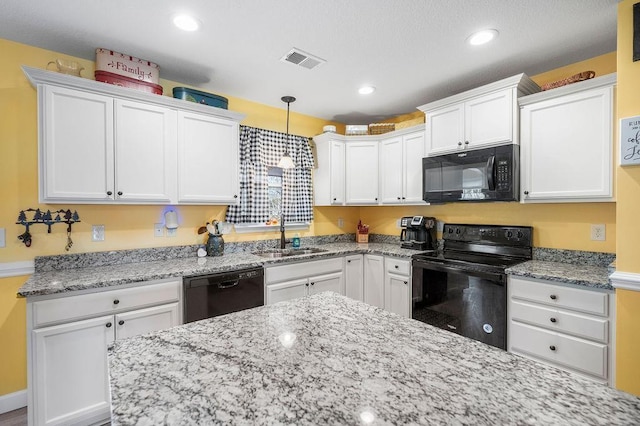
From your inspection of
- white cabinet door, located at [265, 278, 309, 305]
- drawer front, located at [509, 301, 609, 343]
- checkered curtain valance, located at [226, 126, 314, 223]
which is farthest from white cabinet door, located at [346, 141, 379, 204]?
drawer front, located at [509, 301, 609, 343]

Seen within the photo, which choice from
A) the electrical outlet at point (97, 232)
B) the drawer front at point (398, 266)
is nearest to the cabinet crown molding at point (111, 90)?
the electrical outlet at point (97, 232)

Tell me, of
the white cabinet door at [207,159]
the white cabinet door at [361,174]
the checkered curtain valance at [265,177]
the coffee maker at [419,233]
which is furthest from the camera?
the white cabinet door at [361,174]

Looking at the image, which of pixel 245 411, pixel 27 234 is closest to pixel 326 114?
pixel 27 234

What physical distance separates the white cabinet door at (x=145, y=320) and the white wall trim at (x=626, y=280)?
2.80 m

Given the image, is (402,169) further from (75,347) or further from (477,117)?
(75,347)

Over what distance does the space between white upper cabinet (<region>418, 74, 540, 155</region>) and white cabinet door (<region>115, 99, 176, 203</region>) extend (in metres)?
2.41

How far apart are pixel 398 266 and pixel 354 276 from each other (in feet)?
1.74

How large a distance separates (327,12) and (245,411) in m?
2.02

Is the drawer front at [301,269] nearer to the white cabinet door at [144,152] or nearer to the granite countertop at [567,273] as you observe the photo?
the white cabinet door at [144,152]

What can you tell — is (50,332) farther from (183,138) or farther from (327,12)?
(327,12)

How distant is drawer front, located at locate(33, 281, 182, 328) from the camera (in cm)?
173

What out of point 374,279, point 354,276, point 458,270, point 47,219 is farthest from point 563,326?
point 47,219

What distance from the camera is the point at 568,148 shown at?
2172 mm

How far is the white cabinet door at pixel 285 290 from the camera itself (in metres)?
2.64
